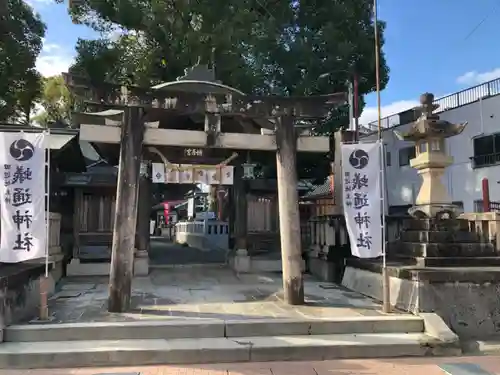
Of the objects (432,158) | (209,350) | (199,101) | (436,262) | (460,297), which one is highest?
(199,101)

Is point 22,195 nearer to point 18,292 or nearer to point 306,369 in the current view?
point 18,292

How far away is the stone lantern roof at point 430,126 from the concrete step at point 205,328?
470 centimetres

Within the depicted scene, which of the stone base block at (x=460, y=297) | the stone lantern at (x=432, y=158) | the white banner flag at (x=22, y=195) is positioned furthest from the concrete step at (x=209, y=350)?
the stone lantern at (x=432, y=158)

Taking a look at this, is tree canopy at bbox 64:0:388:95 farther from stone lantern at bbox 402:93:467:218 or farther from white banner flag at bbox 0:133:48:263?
white banner flag at bbox 0:133:48:263

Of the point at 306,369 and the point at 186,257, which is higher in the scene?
the point at 186,257

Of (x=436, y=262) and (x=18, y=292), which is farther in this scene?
(x=436, y=262)

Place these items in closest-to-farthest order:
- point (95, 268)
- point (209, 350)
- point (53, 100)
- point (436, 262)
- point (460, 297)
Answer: point (209, 350)
point (460, 297)
point (436, 262)
point (95, 268)
point (53, 100)

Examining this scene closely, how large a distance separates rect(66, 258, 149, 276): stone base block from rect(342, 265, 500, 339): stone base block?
7.75 m

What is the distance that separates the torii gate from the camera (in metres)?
8.75

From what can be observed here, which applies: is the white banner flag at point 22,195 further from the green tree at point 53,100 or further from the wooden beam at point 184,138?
the green tree at point 53,100

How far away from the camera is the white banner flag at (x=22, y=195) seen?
8.04 meters

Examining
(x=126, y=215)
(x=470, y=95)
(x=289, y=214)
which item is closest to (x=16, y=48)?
(x=126, y=215)

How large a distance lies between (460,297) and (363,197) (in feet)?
8.66

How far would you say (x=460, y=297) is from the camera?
8.63 metres
